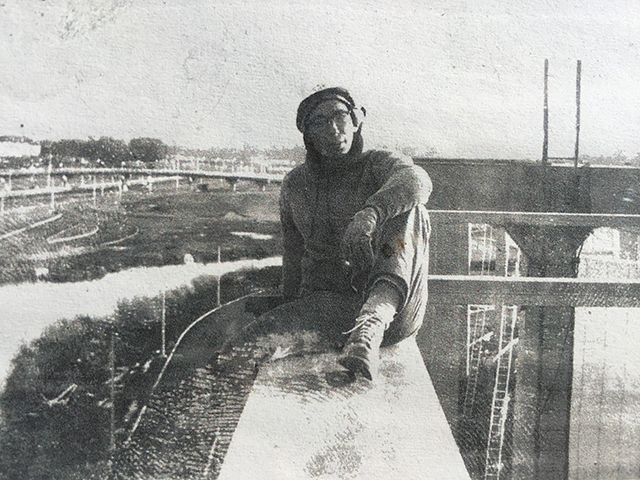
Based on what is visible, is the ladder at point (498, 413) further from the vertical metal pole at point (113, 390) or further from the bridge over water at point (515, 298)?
the vertical metal pole at point (113, 390)

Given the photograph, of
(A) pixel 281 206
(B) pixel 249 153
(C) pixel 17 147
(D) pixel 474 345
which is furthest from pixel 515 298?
(C) pixel 17 147

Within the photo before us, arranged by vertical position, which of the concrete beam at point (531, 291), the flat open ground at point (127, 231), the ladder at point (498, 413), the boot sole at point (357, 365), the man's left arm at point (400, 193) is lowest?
the ladder at point (498, 413)

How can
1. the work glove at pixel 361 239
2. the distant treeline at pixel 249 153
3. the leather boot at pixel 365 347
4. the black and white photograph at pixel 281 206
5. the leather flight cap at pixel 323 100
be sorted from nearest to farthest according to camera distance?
the leather boot at pixel 365 347 → the work glove at pixel 361 239 → the leather flight cap at pixel 323 100 → the black and white photograph at pixel 281 206 → the distant treeline at pixel 249 153

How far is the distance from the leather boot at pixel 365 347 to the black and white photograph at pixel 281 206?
0.90 feet

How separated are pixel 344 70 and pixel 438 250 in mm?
732

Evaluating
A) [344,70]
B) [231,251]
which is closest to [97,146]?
[231,251]

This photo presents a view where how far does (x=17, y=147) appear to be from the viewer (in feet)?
6.07

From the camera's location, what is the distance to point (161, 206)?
188 centimetres

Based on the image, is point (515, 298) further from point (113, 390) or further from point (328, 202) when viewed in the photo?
point (113, 390)

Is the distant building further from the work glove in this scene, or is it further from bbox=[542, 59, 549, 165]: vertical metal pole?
bbox=[542, 59, 549, 165]: vertical metal pole

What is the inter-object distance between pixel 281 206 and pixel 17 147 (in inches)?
36.2

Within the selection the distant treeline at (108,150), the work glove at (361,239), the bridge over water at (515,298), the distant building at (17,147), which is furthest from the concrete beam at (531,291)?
the distant building at (17,147)

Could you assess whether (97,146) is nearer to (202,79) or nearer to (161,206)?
(161,206)

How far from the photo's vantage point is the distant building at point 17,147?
184 centimetres
